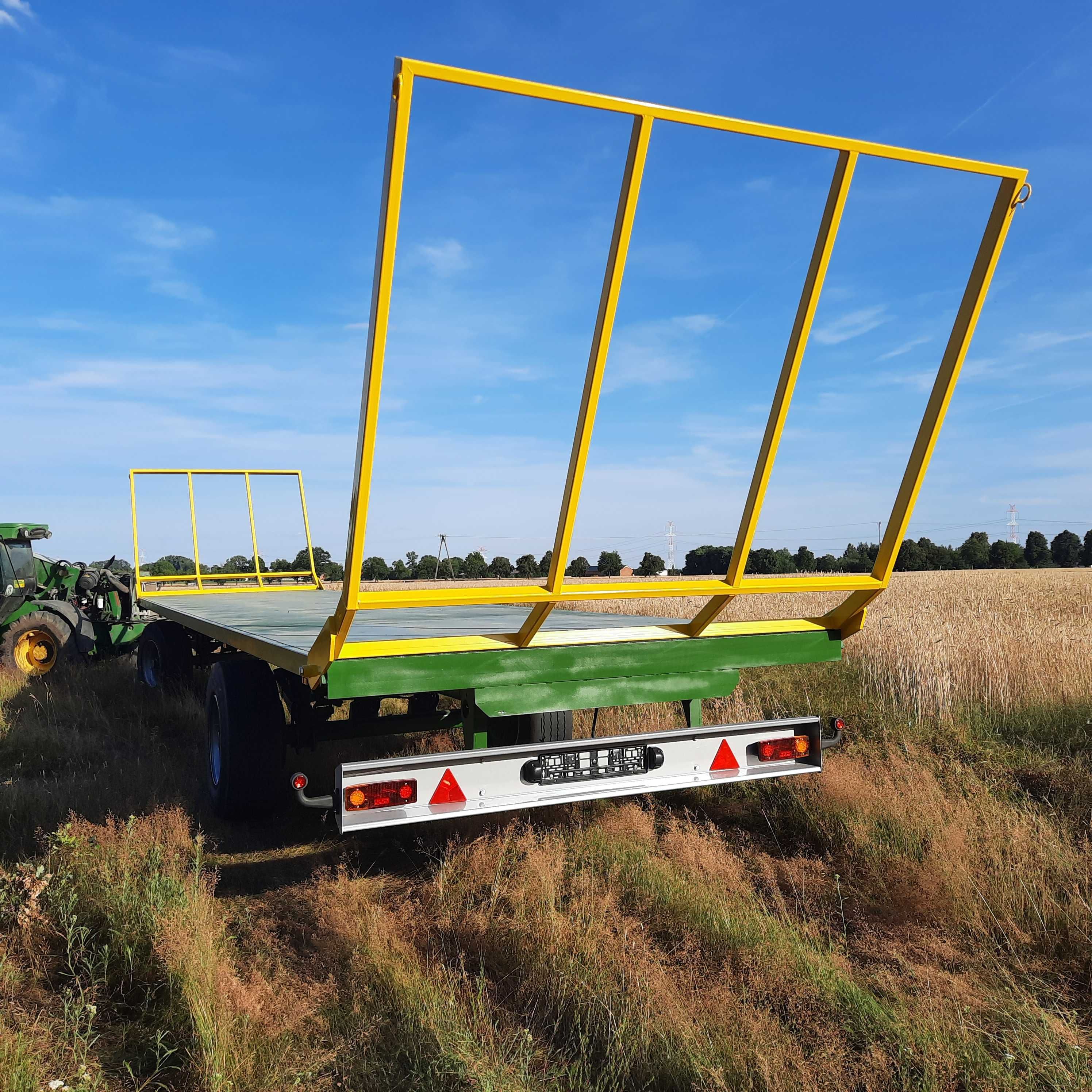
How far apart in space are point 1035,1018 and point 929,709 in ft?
12.4

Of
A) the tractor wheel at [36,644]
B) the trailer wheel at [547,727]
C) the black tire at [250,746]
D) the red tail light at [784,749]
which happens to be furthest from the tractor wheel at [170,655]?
the red tail light at [784,749]

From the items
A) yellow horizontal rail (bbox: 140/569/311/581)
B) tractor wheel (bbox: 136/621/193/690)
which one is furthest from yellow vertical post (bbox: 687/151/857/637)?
yellow horizontal rail (bbox: 140/569/311/581)

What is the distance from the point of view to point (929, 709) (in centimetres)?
615

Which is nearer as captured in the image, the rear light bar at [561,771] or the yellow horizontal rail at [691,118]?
the yellow horizontal rail at [691,118]

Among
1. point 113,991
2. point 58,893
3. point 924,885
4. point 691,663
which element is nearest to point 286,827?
point 58,893

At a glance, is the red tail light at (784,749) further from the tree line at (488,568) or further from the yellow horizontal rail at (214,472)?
the yellow horizontal rail at (214,472)

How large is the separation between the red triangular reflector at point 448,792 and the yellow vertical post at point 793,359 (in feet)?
4.34

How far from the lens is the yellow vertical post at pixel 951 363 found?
3018 millimetres

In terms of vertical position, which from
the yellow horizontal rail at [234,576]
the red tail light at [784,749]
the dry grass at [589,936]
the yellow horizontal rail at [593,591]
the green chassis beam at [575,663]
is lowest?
the dry grass at [589,936]

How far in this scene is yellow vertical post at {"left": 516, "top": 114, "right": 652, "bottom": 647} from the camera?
257cm

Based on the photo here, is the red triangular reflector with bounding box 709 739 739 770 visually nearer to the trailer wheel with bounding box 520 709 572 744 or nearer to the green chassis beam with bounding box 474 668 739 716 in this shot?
the green chassis beam with bounding box 474 668 739 716

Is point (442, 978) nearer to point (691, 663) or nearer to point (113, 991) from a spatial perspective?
point (113, 991)

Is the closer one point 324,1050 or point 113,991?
point 324,1050

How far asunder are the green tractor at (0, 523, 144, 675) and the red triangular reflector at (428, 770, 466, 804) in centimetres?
850
